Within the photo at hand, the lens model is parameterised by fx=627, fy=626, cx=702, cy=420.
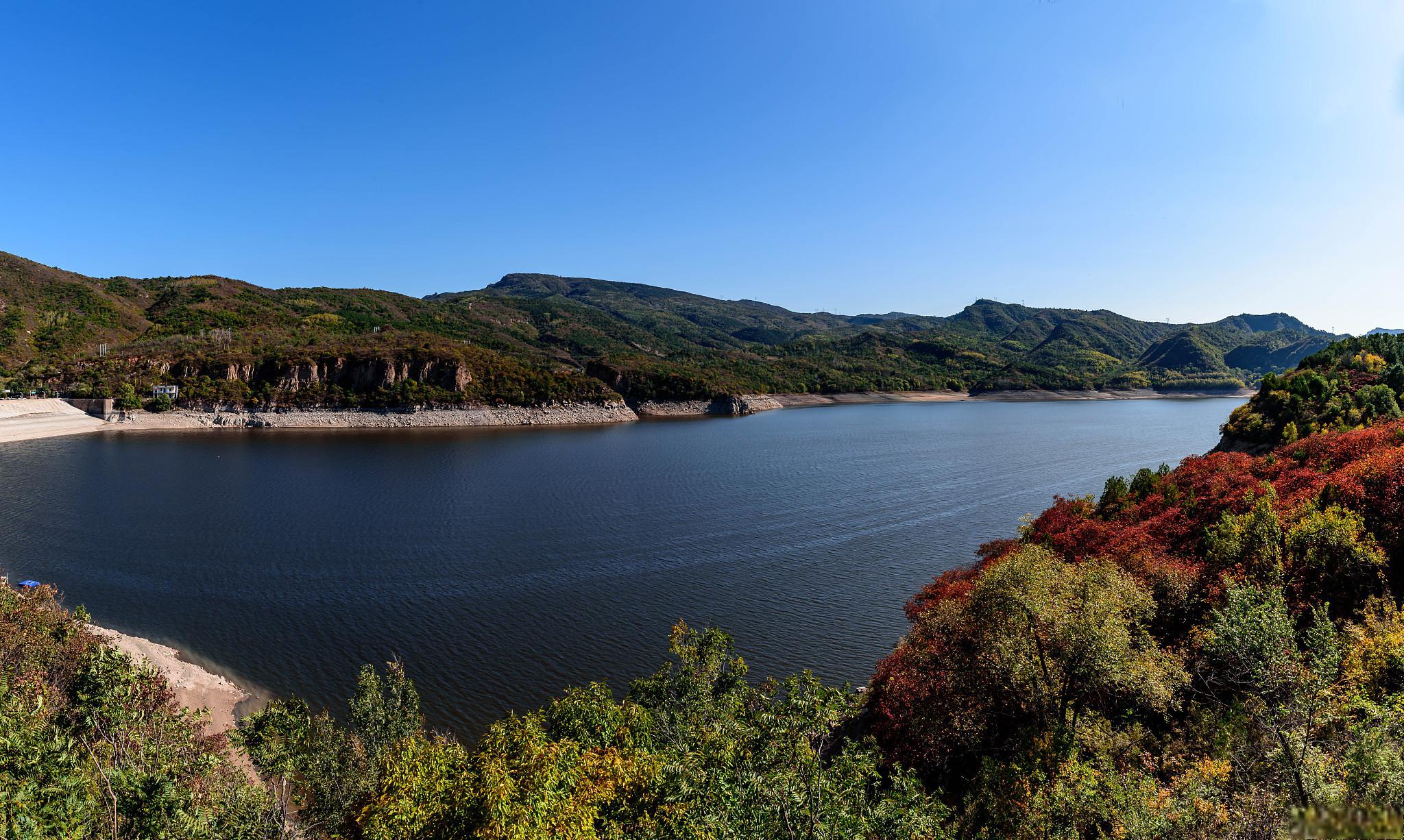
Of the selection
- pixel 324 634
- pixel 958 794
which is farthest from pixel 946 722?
pixel 324 634

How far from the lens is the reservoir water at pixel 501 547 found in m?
27.3

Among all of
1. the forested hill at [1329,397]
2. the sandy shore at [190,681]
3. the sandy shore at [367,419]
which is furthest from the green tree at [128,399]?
the forested hill at [1329,397]

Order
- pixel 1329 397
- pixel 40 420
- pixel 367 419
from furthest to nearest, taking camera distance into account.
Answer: pixel 367 419, pixel 40 420, pixel 1329 397

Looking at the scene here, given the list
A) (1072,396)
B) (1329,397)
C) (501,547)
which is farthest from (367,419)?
(1072,396)

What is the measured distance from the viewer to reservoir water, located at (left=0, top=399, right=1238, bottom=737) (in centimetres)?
2727

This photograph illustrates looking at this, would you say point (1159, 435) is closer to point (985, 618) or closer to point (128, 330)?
point (985, 618)

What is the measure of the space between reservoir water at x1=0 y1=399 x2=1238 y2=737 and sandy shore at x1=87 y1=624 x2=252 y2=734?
35.8 inches

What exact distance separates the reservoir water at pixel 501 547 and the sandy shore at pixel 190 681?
91cm

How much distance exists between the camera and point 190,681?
2431 cm

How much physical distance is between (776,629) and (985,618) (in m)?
13.7

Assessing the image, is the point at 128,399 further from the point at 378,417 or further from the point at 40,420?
the point at 378,417

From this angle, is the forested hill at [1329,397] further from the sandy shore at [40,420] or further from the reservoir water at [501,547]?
the sandy shore at [40,420]

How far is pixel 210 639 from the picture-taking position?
28.2m

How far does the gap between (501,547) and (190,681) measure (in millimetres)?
18334
